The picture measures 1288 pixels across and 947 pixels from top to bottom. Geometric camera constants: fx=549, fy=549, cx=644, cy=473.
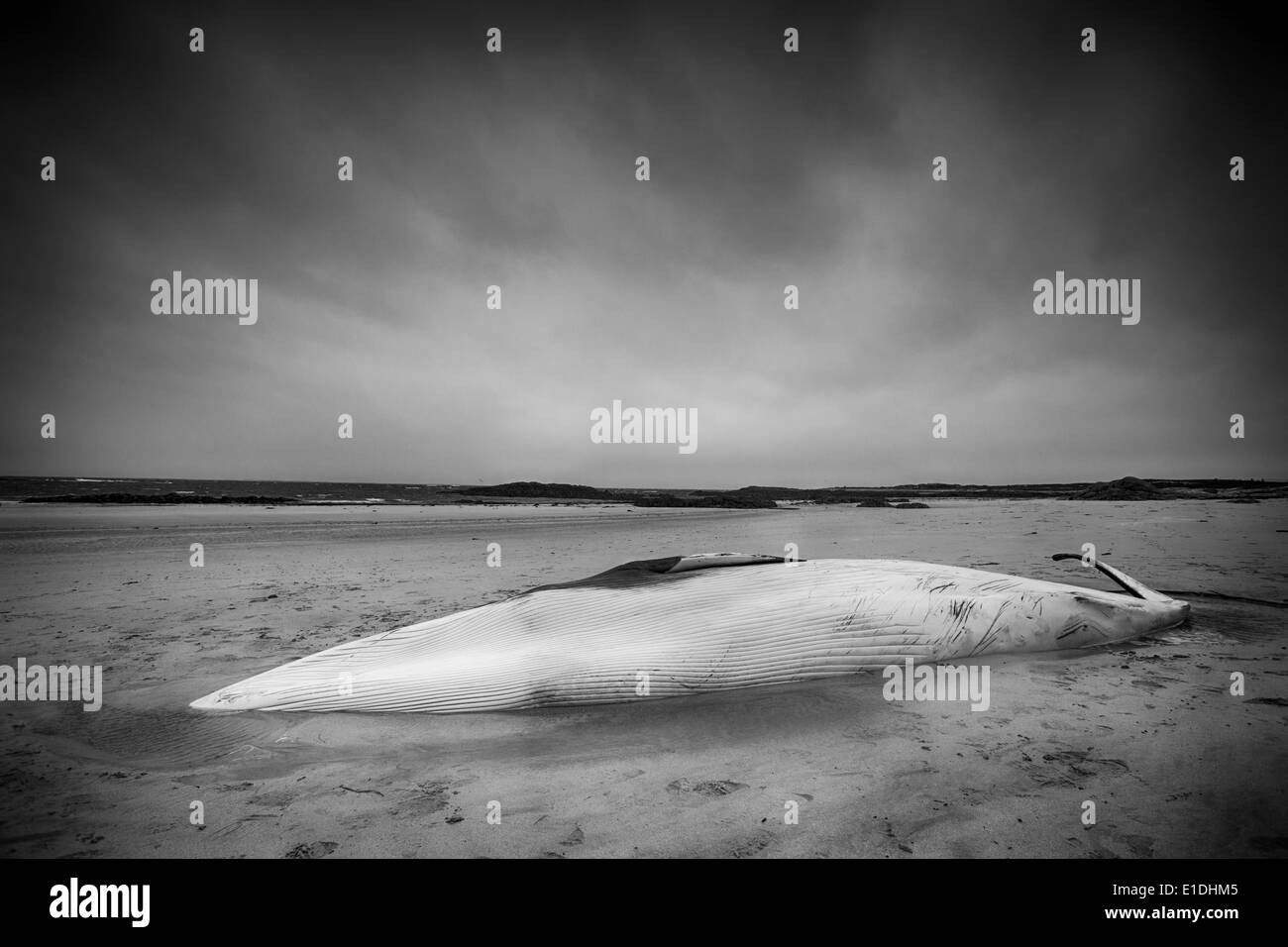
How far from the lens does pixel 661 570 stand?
13.0 ft

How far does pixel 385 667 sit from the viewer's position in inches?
124

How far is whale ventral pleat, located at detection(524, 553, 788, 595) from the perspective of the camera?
3779mm

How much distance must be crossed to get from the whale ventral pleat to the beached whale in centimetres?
1

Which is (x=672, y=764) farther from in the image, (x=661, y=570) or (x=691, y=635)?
(x=661, y=570)

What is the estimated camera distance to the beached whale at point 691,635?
307 centimetres

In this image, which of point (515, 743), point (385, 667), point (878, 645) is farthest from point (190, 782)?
point (878, 645)

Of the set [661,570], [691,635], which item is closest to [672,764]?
[691,635]

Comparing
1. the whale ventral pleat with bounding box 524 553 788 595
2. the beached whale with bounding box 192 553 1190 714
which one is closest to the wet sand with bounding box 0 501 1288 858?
the beached whale with bounding box 192 553 1190 714

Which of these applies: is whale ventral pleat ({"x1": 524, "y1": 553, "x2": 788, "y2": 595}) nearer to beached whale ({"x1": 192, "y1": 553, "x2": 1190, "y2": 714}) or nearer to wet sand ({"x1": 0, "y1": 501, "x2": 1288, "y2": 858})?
beached whale ({"x1": 192, "y1": 553, "x2": 1190, "y2": 714})

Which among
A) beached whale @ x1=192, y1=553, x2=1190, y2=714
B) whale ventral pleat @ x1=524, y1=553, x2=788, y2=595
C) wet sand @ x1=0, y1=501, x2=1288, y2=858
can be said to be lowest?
wet sand @ x1=0, y1=501, x2=1288, y2=858

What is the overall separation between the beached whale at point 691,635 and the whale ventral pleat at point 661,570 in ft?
0.04

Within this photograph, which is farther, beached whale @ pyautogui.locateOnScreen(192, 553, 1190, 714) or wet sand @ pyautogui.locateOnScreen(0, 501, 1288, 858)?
beached whale @ pyautogui.locateOnScreen(192, 553, 1190, 714)

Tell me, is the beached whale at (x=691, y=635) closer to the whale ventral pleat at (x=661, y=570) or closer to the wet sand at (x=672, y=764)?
the whale ventral pleat at (x=661, y=570)
